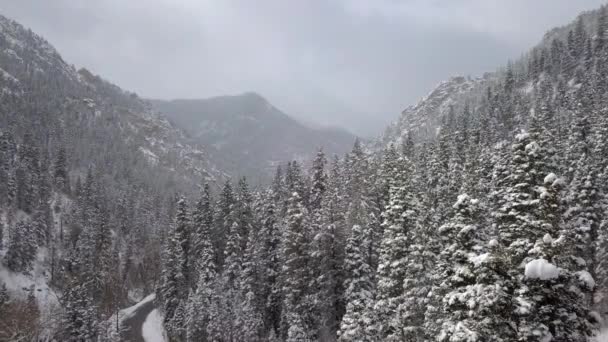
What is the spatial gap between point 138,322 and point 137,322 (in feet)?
0.70

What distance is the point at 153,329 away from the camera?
72.2 metres

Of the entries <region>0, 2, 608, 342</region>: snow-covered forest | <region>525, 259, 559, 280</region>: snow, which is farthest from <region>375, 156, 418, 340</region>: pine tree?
<region>525, 259, 559, 280</region>: snow

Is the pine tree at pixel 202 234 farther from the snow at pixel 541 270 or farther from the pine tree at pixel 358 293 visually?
the snow at pixel 541 270

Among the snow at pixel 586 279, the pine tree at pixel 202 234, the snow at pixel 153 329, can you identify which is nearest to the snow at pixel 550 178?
the snow at pixel 586 279

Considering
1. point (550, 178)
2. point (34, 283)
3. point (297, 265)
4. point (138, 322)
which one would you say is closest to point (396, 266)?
point (550, 178)

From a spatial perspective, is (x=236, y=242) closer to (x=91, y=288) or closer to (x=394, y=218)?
(x=394, y=218)

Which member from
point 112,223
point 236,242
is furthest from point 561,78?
point 112,223

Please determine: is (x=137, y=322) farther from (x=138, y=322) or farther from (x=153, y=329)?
(x=153, y=329)

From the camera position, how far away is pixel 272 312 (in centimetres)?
4788

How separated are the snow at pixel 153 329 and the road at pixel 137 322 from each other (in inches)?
26.5

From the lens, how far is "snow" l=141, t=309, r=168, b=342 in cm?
6838

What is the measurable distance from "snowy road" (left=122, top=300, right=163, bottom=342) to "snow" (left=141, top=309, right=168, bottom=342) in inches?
9.7

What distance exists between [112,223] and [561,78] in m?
141

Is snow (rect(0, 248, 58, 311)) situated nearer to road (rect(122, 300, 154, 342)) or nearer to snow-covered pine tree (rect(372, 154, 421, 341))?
road (rect(122, 300, 154, 342))
